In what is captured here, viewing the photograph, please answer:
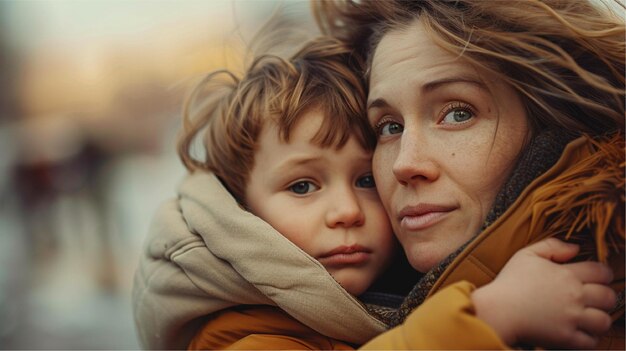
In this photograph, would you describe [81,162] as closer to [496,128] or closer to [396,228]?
[396,228]

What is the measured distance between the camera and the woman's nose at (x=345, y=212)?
5.67 feet

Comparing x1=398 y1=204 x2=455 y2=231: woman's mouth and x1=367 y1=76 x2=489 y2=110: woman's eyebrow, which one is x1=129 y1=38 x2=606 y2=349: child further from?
x1=367 y1=76 x2=489 y2=110: woman's eyebrow

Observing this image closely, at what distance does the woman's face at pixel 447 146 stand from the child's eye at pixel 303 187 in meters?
0.27

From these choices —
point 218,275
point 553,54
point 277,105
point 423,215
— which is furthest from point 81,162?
point 553,54

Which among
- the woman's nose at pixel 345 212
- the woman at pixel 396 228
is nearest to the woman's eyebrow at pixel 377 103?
the woman at pixel 396 228

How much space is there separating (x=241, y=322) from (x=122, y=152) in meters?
6.86

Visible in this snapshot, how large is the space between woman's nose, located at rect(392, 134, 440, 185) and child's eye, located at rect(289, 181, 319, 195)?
12.0 inches

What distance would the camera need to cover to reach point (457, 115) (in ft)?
5.14

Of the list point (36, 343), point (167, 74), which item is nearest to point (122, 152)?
point (167, 74)

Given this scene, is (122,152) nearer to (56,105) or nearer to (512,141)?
(56,105)

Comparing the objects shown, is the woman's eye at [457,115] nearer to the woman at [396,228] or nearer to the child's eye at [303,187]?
the woman at [396,228]

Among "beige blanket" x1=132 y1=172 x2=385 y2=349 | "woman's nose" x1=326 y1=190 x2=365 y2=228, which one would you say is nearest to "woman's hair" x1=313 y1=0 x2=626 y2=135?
"woman's nose" x1=326 y1=190 x2=365 y2=228

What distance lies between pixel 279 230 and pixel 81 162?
6.02 metres

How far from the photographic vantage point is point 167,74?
8430 mm
